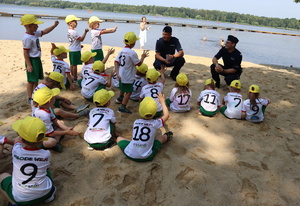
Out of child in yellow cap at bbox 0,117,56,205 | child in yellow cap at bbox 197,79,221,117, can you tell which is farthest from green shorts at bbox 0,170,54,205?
child in yellow cap at bbox 197,79,221,117

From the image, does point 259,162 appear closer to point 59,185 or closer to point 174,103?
point 174,103

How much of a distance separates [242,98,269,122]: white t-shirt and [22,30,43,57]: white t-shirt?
15.2 feet

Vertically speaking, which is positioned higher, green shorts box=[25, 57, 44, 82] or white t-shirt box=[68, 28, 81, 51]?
white t-shirt box=[68, 28, 81, 51]

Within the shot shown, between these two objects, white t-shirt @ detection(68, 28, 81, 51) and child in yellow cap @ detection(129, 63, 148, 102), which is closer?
child in yellow cap @ detection(129, 63, 148, 102)

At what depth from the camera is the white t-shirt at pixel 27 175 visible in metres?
2.50

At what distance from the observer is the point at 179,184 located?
9.94ft

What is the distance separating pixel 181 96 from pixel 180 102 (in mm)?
143

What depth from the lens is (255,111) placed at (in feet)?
15.5

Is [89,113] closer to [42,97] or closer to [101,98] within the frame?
[101,98]

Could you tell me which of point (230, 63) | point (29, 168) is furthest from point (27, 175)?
point (230, 63)

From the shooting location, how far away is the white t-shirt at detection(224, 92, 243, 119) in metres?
4.77

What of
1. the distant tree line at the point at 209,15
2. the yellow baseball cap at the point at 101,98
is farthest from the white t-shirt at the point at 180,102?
the distant tree line at the point at 209,15

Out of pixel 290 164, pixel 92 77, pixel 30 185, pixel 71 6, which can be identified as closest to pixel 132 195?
pixel 30 185

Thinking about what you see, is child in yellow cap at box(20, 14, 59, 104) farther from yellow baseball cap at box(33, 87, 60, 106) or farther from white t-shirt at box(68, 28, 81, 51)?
yellow baseball cap at box(33, 87, 60, 106)
